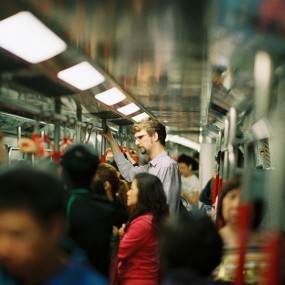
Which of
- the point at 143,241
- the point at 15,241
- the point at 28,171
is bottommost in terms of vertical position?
the point at 143,241

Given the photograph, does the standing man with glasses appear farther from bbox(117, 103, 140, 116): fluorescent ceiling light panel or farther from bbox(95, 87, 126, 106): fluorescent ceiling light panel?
bbox(117, 103, 140, 116): fluorescent ceiling light panel

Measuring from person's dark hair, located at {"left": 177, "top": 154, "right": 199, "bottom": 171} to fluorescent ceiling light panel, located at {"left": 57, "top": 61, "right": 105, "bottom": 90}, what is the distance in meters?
3.61

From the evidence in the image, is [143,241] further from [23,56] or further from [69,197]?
[23,56]

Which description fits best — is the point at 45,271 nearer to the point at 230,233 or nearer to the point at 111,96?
the point at 230,233

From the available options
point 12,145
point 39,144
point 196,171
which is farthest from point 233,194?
point 196,171

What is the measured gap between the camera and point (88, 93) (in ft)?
11.3

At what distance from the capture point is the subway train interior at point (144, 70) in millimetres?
1941

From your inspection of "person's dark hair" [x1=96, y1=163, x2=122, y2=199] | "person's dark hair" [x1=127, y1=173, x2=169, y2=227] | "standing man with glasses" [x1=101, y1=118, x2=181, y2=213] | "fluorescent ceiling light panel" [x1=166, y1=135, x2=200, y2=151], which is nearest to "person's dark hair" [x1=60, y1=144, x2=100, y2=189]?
"person's dark hair" [x1=127, y1=173, x2=169, y2=227]

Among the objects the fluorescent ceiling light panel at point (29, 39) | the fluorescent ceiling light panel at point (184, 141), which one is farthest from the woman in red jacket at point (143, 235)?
the fluorescent ceiling light panel at point (184, 141)

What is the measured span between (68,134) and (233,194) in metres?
1.20

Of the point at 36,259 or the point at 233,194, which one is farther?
the point at 233,194

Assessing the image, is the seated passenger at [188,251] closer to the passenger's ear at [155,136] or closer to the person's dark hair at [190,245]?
the person's dark hair at [190,245]

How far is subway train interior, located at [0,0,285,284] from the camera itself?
194cm

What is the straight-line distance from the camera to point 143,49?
2756 millimetres
